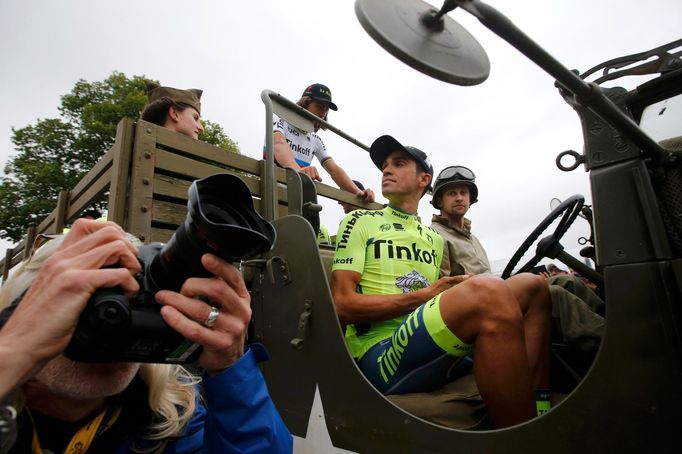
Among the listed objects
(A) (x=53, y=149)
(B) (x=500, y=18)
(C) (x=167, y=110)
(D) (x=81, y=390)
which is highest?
(A) (x=53, y=149)

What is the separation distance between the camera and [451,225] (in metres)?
3.51

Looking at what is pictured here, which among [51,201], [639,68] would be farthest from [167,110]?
[51,201]

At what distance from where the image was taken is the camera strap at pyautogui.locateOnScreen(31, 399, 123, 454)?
80 cm

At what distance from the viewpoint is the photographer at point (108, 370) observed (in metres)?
0.67

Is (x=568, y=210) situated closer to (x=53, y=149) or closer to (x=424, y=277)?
(x=424, y=277)

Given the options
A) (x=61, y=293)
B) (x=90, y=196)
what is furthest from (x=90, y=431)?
(x=90, y=196)

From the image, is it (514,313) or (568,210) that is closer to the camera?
(514,313)

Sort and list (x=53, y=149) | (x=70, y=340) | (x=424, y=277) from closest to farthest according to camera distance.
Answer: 1. (x=70, y=340)
2. (x=424, y=277)
3. (x=53, y=149)

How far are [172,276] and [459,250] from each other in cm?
275

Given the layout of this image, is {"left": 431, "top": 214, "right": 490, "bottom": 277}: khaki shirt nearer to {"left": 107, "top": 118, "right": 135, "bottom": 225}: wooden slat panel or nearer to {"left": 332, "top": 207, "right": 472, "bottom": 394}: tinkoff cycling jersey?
{"left": 332, "top": 207, "right": 472, "bottom": 394}: tinkoff cycling jersey

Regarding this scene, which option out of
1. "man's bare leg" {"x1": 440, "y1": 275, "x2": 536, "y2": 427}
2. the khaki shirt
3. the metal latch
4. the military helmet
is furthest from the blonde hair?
the military helmet

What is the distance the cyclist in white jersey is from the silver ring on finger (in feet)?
6.67

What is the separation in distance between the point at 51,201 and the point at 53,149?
7.30 feet

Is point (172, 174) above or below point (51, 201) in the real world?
below
